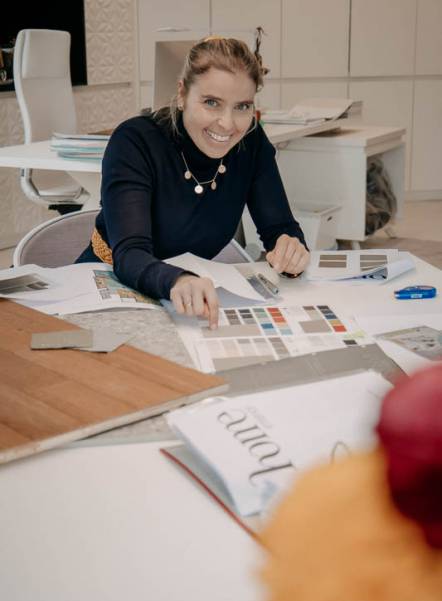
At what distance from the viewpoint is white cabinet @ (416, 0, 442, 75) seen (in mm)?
5691

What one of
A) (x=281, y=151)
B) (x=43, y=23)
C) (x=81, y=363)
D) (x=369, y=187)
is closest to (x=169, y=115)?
(x=81, y=363)

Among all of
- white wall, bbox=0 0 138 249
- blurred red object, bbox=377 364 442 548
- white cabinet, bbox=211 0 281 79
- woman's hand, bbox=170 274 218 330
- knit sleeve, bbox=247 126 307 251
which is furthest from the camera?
white cabinet, bbox=211 0 281 79

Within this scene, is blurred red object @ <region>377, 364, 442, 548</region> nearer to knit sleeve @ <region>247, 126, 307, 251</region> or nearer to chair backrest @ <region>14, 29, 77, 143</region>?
knit sleeve @ <region>247, 126, 307, 251</region>

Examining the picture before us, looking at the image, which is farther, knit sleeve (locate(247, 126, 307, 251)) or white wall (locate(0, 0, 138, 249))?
white wall (locate(0, 0, 138, 249))

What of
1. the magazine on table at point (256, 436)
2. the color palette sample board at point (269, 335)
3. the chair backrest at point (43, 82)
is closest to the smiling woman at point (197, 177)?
the color palette sample board at point (269, 335)

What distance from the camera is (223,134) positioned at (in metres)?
1.79

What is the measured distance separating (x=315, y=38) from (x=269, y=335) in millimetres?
5023

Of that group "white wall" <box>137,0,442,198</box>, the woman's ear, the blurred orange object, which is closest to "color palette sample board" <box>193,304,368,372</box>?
the woman's ear

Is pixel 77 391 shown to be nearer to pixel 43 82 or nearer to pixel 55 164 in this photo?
pixel 55 164

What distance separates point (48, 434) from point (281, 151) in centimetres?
360

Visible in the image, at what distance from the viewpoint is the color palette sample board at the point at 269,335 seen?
1.19m

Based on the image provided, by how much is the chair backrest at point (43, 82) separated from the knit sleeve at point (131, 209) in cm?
232

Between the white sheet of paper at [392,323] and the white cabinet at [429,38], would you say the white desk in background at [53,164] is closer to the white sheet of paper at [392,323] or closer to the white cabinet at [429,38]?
the white sheet of paper at [392,323]

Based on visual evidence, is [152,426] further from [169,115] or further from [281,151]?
[281,151]
